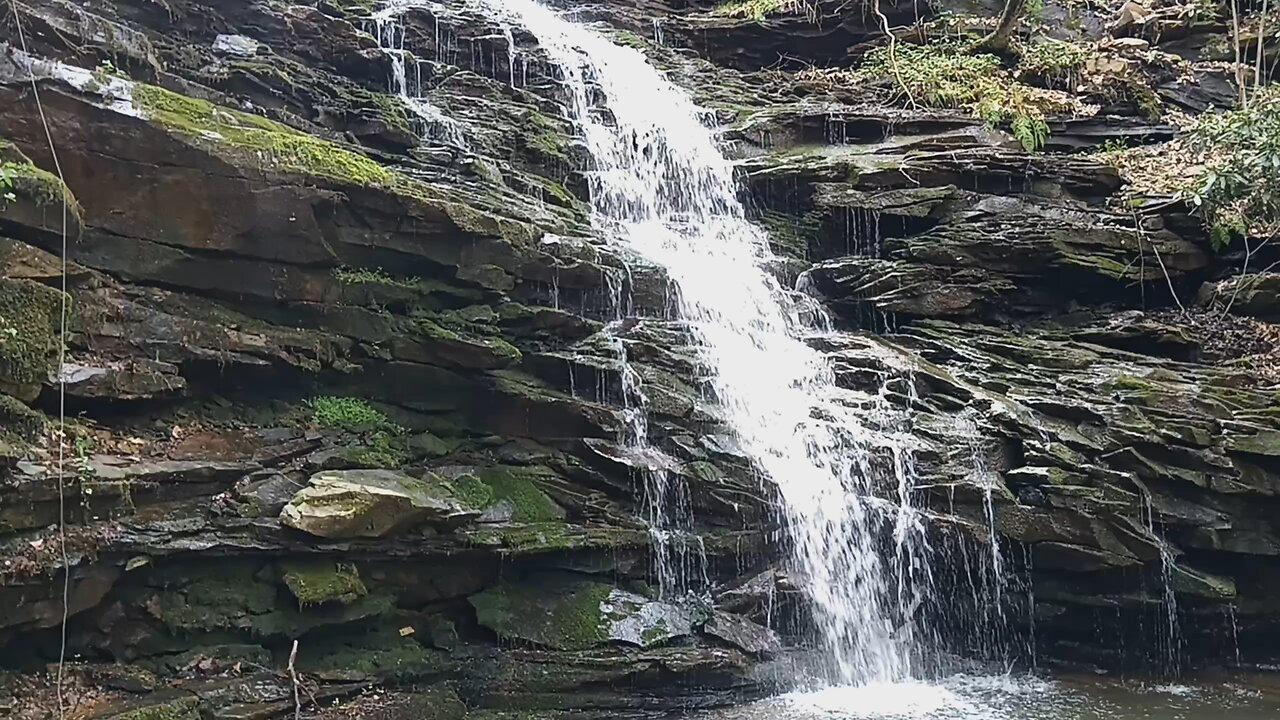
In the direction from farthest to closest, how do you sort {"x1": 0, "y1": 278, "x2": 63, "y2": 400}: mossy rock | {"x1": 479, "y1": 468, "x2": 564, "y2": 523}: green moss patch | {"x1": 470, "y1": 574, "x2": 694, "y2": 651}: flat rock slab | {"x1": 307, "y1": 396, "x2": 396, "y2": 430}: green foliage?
{"x1": 307, "y1": 396, "x2": 396, "y2": 430}: green foliage < {"x1": 479, "y1": 468, "x2": 564, "y2": 523}: green moss patch < {"x1": 470, "y1": 574, "x2": 694, "y2": 651}: flat rock slab < {"x1": 0, "y1": 278, "x2": 63, "y2": 400}: mossy rock

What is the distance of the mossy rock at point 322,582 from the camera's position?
7199 millimetres

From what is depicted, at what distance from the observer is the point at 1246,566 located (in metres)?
10.2

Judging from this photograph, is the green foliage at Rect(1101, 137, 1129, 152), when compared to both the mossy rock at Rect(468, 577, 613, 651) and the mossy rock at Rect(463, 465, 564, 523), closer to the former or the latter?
the mossy rock at Rect(463, 465, 564, 523)

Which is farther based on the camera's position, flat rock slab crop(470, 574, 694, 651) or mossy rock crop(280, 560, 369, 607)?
flat rock slab crop(470, 574, 694, 651)

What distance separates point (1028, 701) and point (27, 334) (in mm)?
8946

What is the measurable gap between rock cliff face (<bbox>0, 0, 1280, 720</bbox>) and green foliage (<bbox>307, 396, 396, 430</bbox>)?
0.16ft

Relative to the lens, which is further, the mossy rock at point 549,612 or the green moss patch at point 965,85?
the green moss patch at point 965,85

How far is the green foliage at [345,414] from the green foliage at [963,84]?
10710 mm

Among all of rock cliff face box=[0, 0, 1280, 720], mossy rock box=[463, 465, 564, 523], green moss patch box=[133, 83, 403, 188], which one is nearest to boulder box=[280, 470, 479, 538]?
rock cliff face box=[0, 0, 1280, 720]

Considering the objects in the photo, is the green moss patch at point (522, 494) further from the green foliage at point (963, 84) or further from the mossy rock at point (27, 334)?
the green foliage at point (963, 84)

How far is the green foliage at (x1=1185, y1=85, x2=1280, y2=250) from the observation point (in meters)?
11.5

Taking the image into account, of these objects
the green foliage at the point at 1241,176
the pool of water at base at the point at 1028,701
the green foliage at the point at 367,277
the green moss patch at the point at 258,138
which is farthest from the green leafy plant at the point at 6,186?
the green foliage at the point at 1241,176

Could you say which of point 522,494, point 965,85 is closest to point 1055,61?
point 965,85

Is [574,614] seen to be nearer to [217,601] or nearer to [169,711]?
[217,601]
